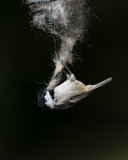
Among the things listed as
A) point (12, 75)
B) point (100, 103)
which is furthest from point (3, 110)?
point (100, 103)

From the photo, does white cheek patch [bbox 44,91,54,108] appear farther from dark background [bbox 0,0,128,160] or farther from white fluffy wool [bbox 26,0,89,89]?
dark background [bbox 0,0,128,160]

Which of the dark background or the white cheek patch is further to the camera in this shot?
the dark background

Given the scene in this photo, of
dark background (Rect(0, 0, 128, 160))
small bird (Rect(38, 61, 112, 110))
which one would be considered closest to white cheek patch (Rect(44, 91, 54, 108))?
small bird (Rect(38, 61, 112, 110))

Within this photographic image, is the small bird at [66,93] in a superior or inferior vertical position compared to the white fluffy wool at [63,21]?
inferior

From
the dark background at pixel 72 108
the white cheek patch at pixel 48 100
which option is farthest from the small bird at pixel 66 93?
the dark background at pixel 72 108

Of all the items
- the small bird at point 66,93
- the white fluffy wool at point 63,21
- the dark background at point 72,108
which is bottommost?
the small bird at point 66,93

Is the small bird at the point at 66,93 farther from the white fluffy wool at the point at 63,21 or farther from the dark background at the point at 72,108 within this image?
the dark background at the point at 72,108

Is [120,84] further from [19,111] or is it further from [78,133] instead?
[19,111]
